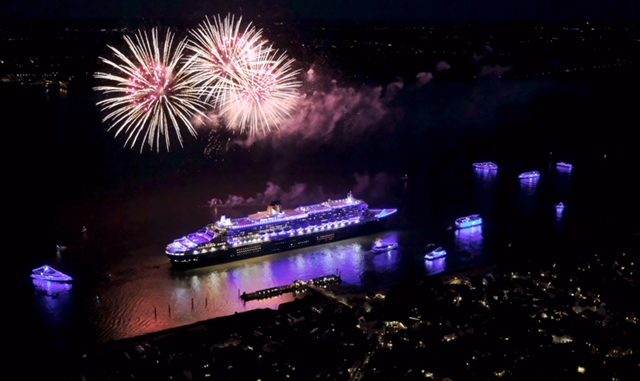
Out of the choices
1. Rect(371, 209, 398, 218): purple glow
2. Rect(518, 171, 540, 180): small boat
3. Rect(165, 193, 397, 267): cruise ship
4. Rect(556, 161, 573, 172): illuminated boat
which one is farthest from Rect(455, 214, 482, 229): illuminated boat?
Rect(556, 161, 573, 172): illuminated boat

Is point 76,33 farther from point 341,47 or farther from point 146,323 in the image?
point 146,323

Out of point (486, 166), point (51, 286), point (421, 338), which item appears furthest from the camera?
point (486, 166)

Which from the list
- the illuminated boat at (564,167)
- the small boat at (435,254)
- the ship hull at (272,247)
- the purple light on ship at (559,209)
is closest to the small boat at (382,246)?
the small boat at (435,254)

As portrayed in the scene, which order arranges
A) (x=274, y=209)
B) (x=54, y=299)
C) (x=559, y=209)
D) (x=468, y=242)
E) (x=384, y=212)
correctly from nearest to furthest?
(x=54, y=299) < (x=274, y=209) < (x=468, y=242) < (x=384, y=212) < (x=559, y=209)

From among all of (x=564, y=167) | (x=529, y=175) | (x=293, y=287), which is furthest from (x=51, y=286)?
(x=564, y=167)

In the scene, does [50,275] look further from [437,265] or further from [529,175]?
[529,175]

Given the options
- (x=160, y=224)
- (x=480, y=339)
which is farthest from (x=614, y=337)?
(x=160, y=224)

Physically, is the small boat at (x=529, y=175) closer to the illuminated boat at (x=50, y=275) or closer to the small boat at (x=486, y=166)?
the small boat at (x=486, y=166)
